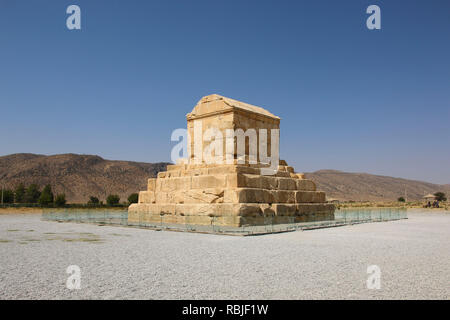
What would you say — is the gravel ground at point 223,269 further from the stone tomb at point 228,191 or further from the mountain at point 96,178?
the mountain at point 96,178

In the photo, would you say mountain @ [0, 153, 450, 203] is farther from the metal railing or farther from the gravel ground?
the gravel ground

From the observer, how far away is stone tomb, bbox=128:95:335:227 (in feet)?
52.5

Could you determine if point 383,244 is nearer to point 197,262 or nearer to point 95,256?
point 197,262

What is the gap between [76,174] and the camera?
300 feet

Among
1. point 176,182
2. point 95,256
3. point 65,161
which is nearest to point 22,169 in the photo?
point 65,161

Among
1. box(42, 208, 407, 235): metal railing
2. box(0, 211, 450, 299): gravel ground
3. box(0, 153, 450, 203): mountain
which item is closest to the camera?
box(0, 211, 450, 299): gravel ground

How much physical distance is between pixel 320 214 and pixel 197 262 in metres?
13.8

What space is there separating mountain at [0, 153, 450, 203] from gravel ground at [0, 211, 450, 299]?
7343 cm

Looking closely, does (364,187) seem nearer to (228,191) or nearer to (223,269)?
(228,191)

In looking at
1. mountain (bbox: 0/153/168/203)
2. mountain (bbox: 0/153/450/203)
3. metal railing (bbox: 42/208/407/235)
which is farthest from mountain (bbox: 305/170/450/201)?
metal railing (bbox: 42/208/407/235)

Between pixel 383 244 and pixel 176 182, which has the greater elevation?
pixel 176 182

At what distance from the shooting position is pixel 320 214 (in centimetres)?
2025

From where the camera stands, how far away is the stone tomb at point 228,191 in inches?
631

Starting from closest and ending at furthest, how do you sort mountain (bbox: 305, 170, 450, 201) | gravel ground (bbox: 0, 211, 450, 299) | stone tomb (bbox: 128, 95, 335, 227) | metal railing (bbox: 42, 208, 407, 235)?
gravel ground (bbox: 0, 211, 450, 299)
metal railing (bbox: 42, 208, 407, 235)
stone tomb (bbox: 128, 95, 335, 227)
mountain (bbox: 305, 170, 450, 201)
